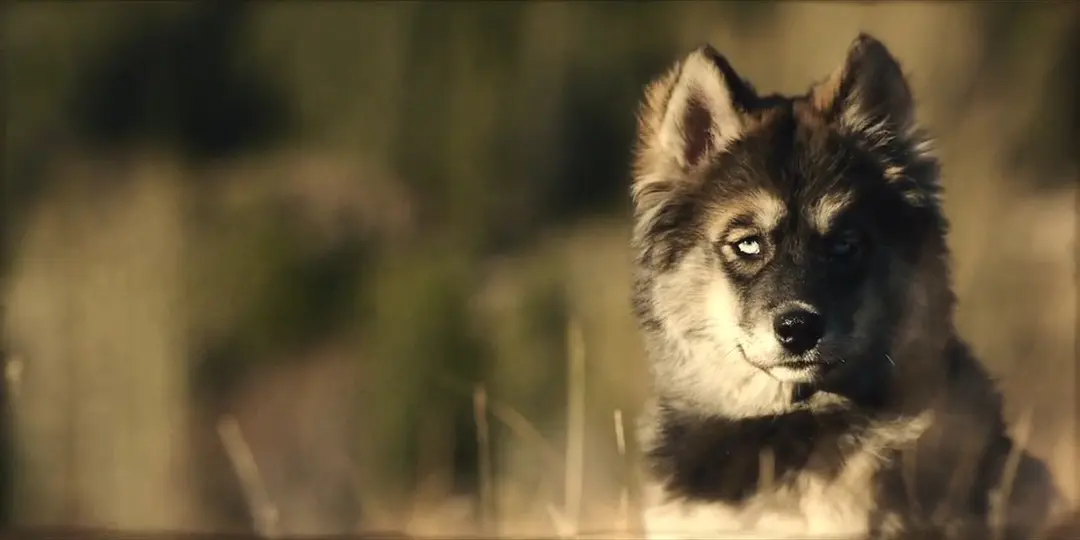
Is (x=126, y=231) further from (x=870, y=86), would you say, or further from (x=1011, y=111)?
(x=1011, y=111)

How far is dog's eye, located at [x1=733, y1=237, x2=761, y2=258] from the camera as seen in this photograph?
131 centimetres

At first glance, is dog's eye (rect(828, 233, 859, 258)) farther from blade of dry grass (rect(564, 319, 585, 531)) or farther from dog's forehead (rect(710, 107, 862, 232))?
blade of dry grass (rect(564, 319, 585, 531))

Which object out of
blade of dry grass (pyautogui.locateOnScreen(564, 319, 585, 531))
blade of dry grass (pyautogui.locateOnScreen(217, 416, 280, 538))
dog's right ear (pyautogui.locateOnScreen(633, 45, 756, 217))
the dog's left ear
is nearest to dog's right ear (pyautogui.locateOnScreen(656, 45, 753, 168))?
dog's right ear (pyautogui.locateOnScreen(633, 45, 756, 217))

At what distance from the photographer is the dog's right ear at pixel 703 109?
1.37 metres

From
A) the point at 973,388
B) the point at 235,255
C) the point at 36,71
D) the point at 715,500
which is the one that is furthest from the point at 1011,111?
the point at 36,71

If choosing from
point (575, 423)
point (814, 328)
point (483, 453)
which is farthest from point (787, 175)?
point (483, 453)

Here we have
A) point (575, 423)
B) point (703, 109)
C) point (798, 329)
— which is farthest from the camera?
point (575, 423)

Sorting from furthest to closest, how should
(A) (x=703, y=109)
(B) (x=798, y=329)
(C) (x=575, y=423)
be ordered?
(C) (x=575, y=423) < (A) (x=703, y=109) < (B) (x=798, y=329)

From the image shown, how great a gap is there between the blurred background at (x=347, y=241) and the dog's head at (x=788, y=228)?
0.73 ft

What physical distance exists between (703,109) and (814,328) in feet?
1.10

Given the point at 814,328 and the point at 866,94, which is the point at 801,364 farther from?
the point at 866,94

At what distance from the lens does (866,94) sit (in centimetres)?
137

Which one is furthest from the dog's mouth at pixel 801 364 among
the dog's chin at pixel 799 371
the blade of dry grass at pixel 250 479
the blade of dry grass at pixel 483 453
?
the blade of dry grass at pixel 250 479

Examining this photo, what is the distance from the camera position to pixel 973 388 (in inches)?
55.3
